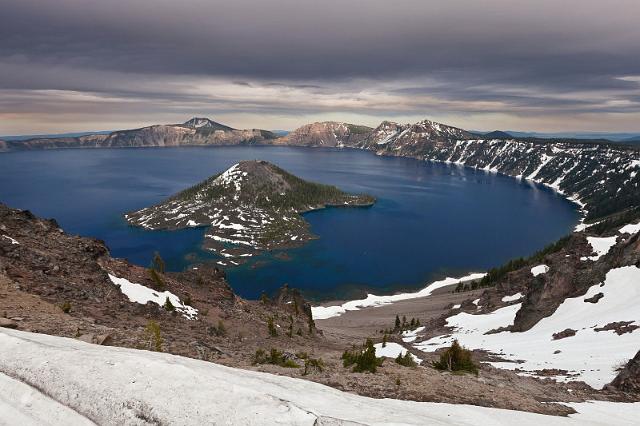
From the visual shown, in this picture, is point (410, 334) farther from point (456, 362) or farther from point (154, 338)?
point (154, 338)

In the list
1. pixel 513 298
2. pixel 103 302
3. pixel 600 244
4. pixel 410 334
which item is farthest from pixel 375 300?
pixel 103 302

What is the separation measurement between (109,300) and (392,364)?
2458cm

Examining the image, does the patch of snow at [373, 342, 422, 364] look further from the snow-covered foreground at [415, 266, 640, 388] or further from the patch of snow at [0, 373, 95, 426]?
the patch of snow at [0, 373, 95, 426]

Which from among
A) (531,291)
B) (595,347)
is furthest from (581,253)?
(595,347)

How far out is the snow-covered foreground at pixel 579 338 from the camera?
35.8 meters

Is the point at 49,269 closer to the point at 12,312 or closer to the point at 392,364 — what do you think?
the point at 12,312

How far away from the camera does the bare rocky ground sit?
Answer: 19641 millimetres

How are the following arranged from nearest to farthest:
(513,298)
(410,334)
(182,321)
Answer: (182,321), (410,334), (513,298)

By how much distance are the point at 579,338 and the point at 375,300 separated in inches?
3536

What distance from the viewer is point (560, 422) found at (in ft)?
53.3

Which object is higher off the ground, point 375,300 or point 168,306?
point 168,306

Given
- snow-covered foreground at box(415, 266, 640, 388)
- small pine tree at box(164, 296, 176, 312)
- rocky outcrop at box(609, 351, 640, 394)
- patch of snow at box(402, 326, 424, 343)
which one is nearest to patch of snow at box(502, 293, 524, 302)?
snow-covered foreground at box(415, 266, 640, 388)

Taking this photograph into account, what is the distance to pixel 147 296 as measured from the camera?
37.3 metres

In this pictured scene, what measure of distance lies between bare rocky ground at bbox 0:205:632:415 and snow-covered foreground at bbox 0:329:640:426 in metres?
5.72
